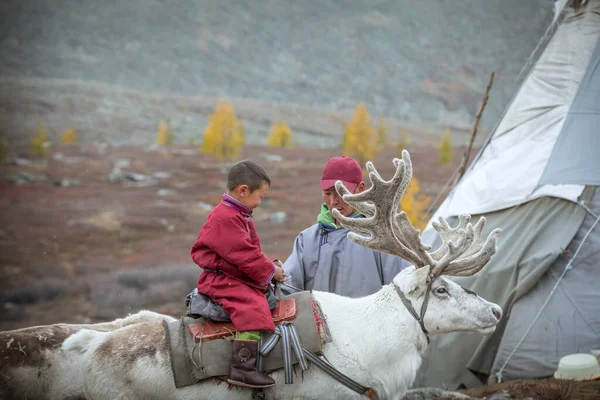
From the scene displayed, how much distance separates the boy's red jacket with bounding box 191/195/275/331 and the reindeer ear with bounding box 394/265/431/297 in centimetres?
75

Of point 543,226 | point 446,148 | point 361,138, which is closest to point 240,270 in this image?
point 543,226

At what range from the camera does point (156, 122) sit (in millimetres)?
18031

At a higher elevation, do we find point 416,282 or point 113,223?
point 416,282

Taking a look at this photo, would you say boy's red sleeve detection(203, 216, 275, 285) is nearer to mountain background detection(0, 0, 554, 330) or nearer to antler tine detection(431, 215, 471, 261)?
antler tine detection(431, 215, 471, 261)

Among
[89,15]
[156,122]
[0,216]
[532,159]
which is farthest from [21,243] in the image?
[532,159]

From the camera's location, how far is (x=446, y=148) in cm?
1905

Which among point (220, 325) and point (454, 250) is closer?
point (220, 325)

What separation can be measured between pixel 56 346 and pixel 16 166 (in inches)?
586

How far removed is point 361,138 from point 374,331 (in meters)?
16.7

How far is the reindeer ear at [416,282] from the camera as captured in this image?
2930mm

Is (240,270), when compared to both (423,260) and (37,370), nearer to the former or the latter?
(423,260)

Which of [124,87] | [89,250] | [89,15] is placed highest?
[89,15]

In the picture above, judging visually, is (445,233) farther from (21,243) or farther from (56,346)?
Answer: (21,243)

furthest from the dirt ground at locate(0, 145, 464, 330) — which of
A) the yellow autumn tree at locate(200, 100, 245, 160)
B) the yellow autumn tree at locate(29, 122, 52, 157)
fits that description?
the yellow autumn tree at locate(200, 100, 245, 160)
